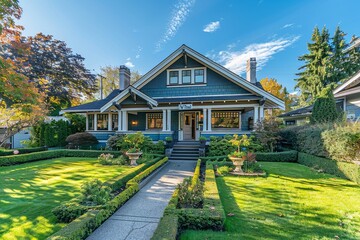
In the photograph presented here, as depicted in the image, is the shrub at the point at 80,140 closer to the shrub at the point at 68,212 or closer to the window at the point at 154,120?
the window at the point at 154,120

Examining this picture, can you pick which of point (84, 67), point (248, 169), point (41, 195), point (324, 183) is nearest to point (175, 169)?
point (248, 169)

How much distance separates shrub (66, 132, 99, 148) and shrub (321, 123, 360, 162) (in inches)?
662

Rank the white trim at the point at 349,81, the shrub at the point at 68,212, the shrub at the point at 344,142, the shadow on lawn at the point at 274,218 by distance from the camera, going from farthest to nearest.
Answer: the white trim at the point at 349,81 < the shrub at the point at 344,142 < the shrub at the point at 68,212 < the shadow on lawn at the point at 274,218

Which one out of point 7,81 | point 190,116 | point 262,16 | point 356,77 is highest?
point 262,16

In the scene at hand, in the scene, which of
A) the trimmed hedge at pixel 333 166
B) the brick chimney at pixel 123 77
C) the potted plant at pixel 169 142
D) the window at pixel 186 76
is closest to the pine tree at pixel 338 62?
the trimmed hedge at pixel 333 166

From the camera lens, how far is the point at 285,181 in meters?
6.84

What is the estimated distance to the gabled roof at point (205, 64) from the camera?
12.9m

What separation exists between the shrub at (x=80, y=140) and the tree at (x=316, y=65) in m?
27.9

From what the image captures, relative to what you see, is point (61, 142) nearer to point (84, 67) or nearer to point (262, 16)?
point (84, 67)

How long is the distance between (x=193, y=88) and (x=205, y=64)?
2112 millimetres

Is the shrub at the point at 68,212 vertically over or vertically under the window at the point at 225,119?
under

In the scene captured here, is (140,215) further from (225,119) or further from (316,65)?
(316,65)

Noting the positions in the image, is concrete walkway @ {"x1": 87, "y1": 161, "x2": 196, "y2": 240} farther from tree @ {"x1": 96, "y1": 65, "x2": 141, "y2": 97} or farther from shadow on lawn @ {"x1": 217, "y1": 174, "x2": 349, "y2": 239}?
tree @ {"x1": 96, "y1": 65, "x2": 141, "y2": 97}

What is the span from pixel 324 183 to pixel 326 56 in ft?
89.3
